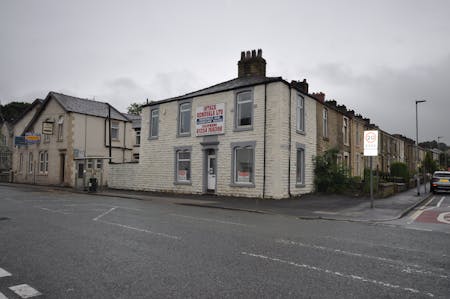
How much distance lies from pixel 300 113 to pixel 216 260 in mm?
16731

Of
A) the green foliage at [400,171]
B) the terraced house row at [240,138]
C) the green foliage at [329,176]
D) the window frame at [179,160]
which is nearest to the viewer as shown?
the terraced house row at [240,138]

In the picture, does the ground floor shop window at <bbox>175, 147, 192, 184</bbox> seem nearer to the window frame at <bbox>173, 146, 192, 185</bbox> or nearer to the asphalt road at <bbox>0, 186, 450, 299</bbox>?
the window frame at <bbox>173, 146, 192, 185</bbox>

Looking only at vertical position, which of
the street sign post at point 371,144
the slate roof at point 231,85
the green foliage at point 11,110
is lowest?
the street sign post at point 371,144

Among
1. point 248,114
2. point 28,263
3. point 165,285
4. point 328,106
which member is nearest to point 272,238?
point 165,285

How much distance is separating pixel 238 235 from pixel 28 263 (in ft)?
14.9

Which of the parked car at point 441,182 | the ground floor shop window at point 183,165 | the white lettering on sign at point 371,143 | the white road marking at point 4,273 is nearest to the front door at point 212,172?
the ground floor shop window at point 183,165

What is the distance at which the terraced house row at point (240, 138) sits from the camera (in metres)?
19.2

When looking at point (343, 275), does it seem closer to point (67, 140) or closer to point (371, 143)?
point (371, 143)

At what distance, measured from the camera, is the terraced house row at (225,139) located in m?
19.3

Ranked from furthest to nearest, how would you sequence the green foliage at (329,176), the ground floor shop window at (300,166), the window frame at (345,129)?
1. the window frame at (345,129)
2. the green foliage at (329,176)
3. the ground floor shop window at (300,166)

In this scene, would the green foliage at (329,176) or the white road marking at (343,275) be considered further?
the green foliage at (329,176)

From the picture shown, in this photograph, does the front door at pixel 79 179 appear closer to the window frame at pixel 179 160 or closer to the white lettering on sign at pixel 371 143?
the window frame at pixel 179 160

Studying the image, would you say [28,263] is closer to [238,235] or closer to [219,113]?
[238,235]

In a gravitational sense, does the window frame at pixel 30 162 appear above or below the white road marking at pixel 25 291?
above
